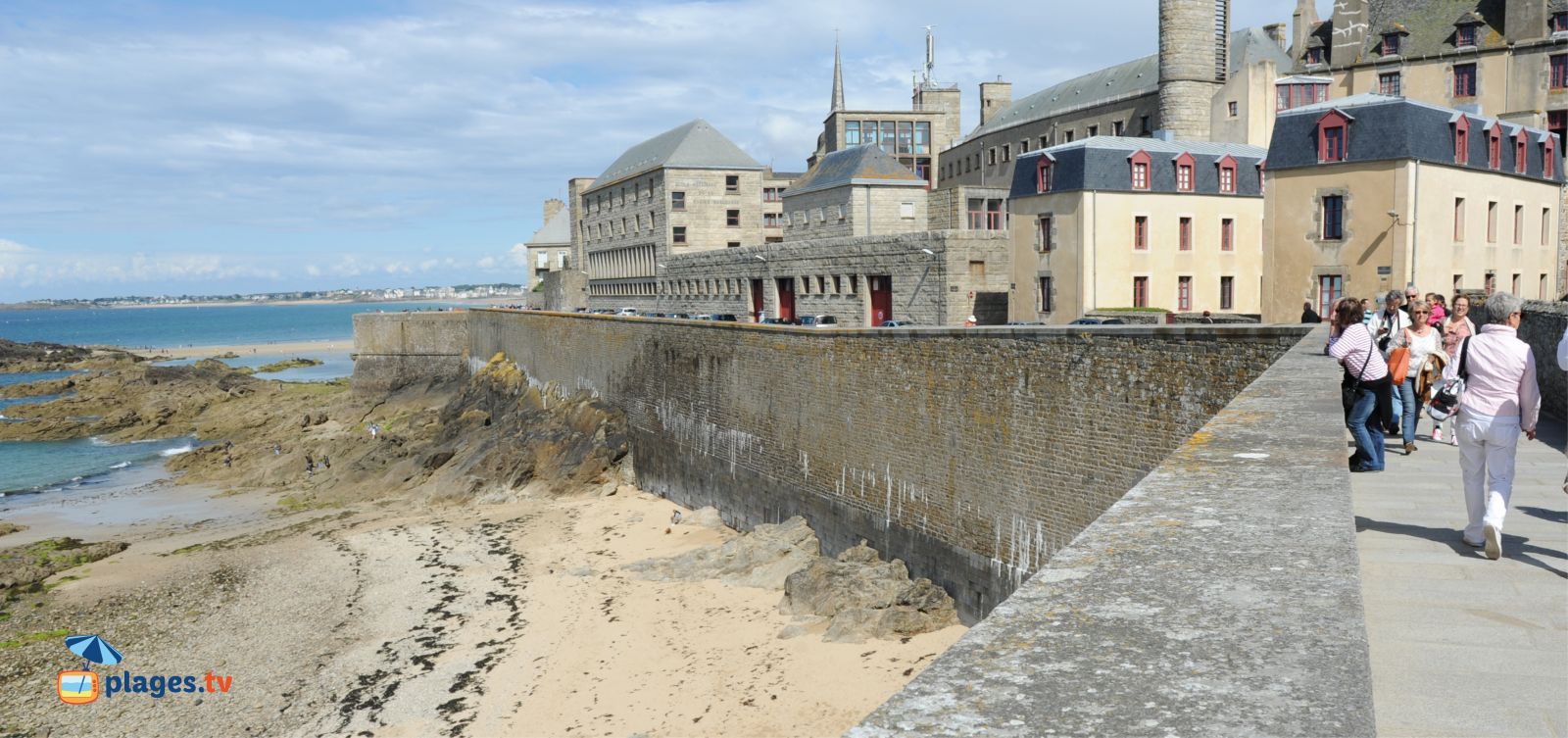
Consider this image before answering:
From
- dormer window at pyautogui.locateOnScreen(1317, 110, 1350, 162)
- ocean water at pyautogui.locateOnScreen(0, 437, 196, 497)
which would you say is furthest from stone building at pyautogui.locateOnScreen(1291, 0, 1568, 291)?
ocean water at pyautogui.locateOnScreen(0, 437, 196, 497)

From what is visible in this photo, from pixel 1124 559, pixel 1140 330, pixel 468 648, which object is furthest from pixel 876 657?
pixel 1124 559

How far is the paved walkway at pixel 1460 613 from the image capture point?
3.83 metres

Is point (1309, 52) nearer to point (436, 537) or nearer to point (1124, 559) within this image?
point (436, 537)

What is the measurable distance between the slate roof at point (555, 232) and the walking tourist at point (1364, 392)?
87.3 meters

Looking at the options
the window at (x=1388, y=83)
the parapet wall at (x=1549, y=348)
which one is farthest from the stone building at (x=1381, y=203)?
the window at (x=1388, y=83)

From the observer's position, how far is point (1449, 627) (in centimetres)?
488

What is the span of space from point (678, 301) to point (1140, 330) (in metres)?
44.5

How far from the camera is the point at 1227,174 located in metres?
37.2

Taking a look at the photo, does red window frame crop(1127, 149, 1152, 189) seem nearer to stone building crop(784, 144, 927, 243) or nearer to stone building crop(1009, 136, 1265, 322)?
stone building crop(1009, 136, 1265, 322)

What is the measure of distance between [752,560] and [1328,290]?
18.0 m

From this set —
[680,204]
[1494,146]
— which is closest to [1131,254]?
[1494,146]

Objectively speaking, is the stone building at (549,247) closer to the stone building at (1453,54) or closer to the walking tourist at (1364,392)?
the stone building at (1453,54)

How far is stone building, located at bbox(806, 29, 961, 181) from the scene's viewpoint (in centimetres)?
7375

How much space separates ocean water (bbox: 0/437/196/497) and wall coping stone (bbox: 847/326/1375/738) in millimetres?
48323
